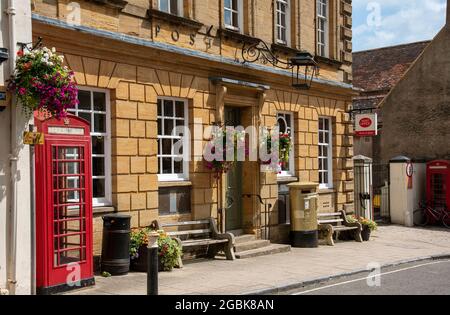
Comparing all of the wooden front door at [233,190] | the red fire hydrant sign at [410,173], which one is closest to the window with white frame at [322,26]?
the wooden front door at [233,190]

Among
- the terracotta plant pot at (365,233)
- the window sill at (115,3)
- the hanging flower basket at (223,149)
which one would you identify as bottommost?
the terracotta plant pot at (365,233)

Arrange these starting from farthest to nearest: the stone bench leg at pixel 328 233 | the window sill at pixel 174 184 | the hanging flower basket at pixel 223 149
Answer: the stone bench leg at pixel 328 233 < the hanging flower basket at pixel 223 149 < the window sill at pixel 174 184

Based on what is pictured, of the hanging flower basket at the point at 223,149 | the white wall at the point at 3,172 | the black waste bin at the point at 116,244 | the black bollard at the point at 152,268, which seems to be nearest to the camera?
the black bollard at the point at 152,268

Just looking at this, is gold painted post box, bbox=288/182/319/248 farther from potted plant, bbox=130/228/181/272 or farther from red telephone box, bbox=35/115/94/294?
red telephone box, bbox=35/115/94/294

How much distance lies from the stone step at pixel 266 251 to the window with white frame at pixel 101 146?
3356mm

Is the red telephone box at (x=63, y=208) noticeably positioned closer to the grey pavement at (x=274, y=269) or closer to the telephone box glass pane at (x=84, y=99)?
the grey pavement at (x=274, y=269)

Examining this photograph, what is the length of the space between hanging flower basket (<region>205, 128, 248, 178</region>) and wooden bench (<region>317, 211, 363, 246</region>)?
384 centimetres

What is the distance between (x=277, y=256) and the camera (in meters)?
13.4

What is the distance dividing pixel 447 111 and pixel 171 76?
1580 cm

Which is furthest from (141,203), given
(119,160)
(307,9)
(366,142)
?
(366,142)

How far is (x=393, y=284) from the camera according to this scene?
33.8ft

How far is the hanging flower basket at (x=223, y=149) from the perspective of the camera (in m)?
13.0

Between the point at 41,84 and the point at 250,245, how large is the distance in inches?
268

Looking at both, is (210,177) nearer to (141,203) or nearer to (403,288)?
(141,203)
